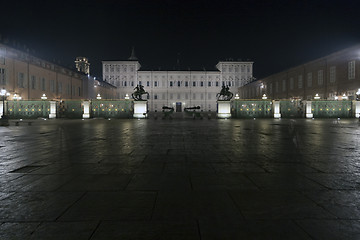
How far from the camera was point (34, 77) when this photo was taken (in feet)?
118

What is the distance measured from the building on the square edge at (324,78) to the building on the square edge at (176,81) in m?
25.8

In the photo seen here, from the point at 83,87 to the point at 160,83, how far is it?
82.8 ft

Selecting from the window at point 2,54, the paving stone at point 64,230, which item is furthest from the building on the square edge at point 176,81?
the paving stone at point 64,230

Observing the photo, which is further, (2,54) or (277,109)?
(2,54)

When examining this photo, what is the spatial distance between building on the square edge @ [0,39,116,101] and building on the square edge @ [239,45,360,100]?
119 ft

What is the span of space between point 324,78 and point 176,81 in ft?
149

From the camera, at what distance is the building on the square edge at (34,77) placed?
30.3 meters

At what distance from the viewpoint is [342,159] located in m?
5.51

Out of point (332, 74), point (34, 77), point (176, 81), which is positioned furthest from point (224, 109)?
point (176, 81)

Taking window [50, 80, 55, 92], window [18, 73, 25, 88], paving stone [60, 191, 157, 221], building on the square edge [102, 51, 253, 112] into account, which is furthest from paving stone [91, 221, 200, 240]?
building on the square edge [102, 51, 253, 112]

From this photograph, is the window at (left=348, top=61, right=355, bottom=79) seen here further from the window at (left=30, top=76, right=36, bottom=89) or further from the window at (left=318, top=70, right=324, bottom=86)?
the window at (left=30, top=76, right=36, bottom=89)

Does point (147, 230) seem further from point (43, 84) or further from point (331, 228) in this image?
point (43, 84)

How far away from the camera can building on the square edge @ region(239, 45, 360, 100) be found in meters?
28.8

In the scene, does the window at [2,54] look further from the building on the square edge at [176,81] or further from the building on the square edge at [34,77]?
the building on the square edge at [176,81]
